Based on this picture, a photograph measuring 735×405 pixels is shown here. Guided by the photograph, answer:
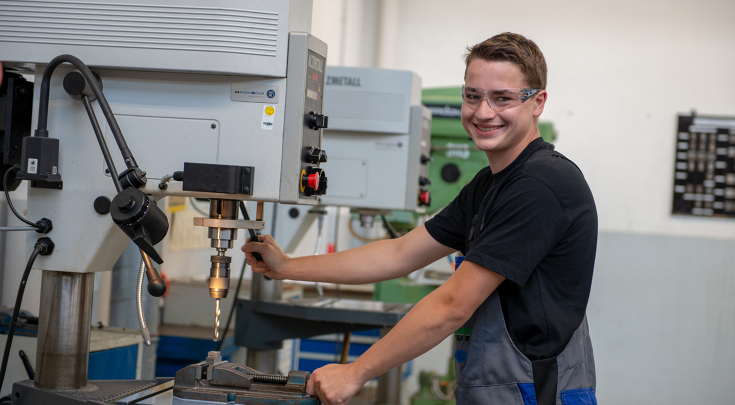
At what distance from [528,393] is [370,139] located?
1335mm

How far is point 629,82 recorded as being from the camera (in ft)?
14.2

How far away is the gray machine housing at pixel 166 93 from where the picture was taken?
1.07 m

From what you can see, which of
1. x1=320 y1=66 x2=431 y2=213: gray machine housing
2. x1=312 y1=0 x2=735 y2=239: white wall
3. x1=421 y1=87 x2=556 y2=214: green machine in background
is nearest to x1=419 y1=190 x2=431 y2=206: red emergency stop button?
x1=320 y1=66 x2=431 y2=213: gray machine housing

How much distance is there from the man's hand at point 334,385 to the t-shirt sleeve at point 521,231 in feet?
0.91

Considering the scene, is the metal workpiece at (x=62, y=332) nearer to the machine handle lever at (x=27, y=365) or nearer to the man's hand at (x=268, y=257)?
the machine handle lever at (x=27, y=365)

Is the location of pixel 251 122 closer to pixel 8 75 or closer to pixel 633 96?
pixel 8 75

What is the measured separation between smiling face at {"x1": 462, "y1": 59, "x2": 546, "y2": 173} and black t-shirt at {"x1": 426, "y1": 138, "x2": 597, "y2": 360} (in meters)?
0.06

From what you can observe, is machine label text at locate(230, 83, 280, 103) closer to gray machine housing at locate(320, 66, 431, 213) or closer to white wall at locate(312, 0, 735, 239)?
gray machine housing at locate(320, 66, 431, 213)

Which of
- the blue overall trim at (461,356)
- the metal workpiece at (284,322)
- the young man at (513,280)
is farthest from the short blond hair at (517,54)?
the metal workpiece at (284,322)

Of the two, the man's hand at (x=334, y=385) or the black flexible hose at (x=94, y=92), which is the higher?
the black flexible hose at (x=94, y=92)

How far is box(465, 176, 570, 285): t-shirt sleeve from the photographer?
1017 mm

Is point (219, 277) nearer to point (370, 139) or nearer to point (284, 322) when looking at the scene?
point (284, 322)

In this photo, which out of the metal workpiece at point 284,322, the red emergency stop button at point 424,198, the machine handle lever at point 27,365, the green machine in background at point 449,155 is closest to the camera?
the machine handle lever at point 27,365

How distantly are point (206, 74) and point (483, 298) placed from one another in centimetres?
60
